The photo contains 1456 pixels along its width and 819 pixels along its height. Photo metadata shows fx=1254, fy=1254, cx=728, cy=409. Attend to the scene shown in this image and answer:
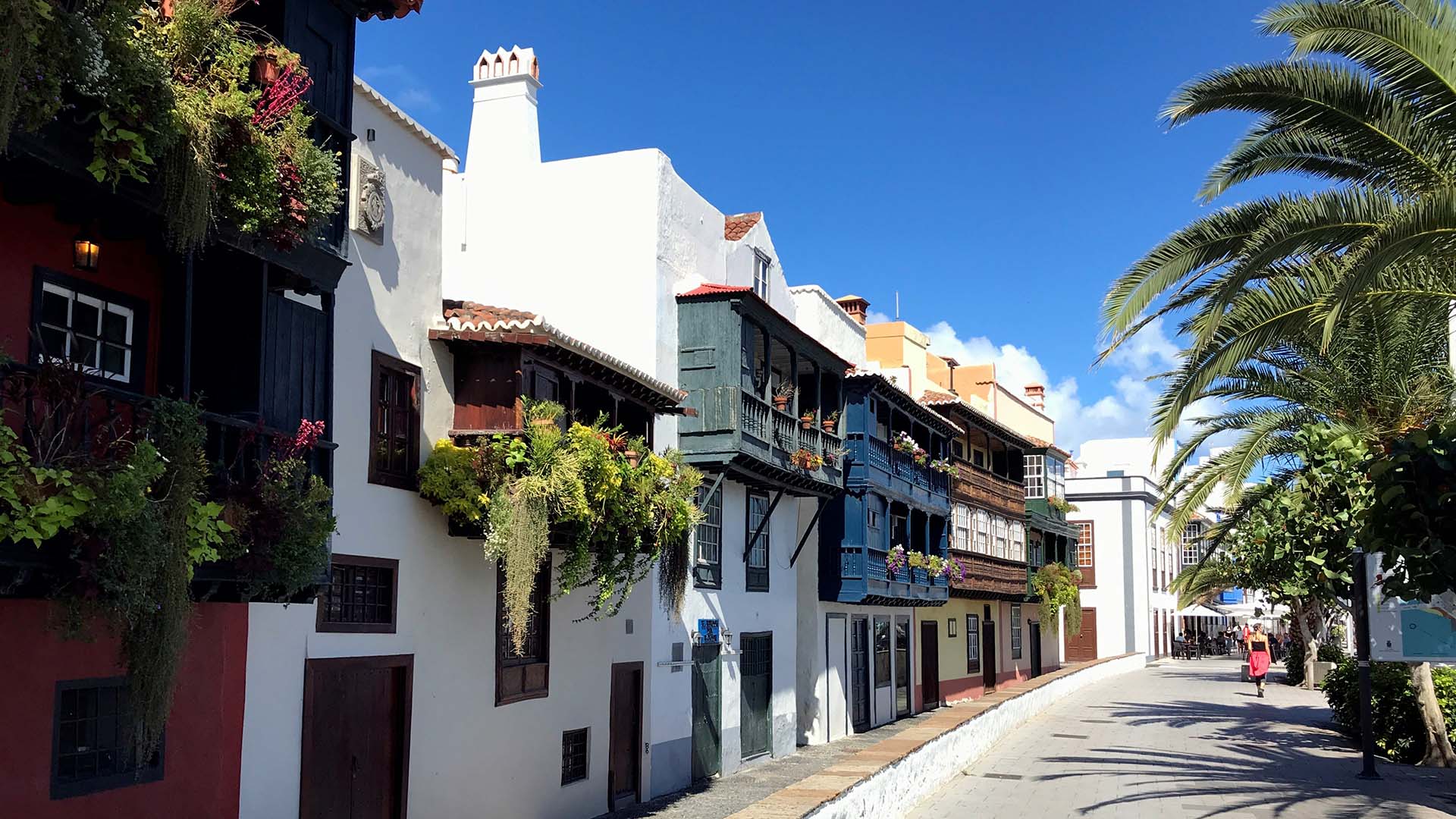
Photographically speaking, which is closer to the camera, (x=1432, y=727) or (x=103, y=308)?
(x=103, y=308)

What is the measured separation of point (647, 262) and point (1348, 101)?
11.1 metres

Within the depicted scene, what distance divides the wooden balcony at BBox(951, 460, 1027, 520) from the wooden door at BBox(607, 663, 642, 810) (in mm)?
17481

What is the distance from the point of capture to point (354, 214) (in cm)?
1312

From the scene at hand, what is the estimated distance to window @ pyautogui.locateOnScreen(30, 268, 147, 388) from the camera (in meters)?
8.93

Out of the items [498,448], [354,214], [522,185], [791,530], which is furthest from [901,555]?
[354,214]

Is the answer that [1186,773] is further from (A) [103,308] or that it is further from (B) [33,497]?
(B) [33,497]

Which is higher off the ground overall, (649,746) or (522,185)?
(522,185)

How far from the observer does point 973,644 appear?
40.1m

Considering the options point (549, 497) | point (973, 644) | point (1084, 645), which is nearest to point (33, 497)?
point (549, 497)

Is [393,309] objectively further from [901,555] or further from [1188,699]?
[1188,699]

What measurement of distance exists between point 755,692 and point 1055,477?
88.6ft

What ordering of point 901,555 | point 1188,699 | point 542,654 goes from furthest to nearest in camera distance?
point 1188,699 < point 901,555 < point 542,654

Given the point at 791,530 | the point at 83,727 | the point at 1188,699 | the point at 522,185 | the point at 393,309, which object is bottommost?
the point at 1188,699

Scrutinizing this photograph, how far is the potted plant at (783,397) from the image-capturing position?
22.8m
